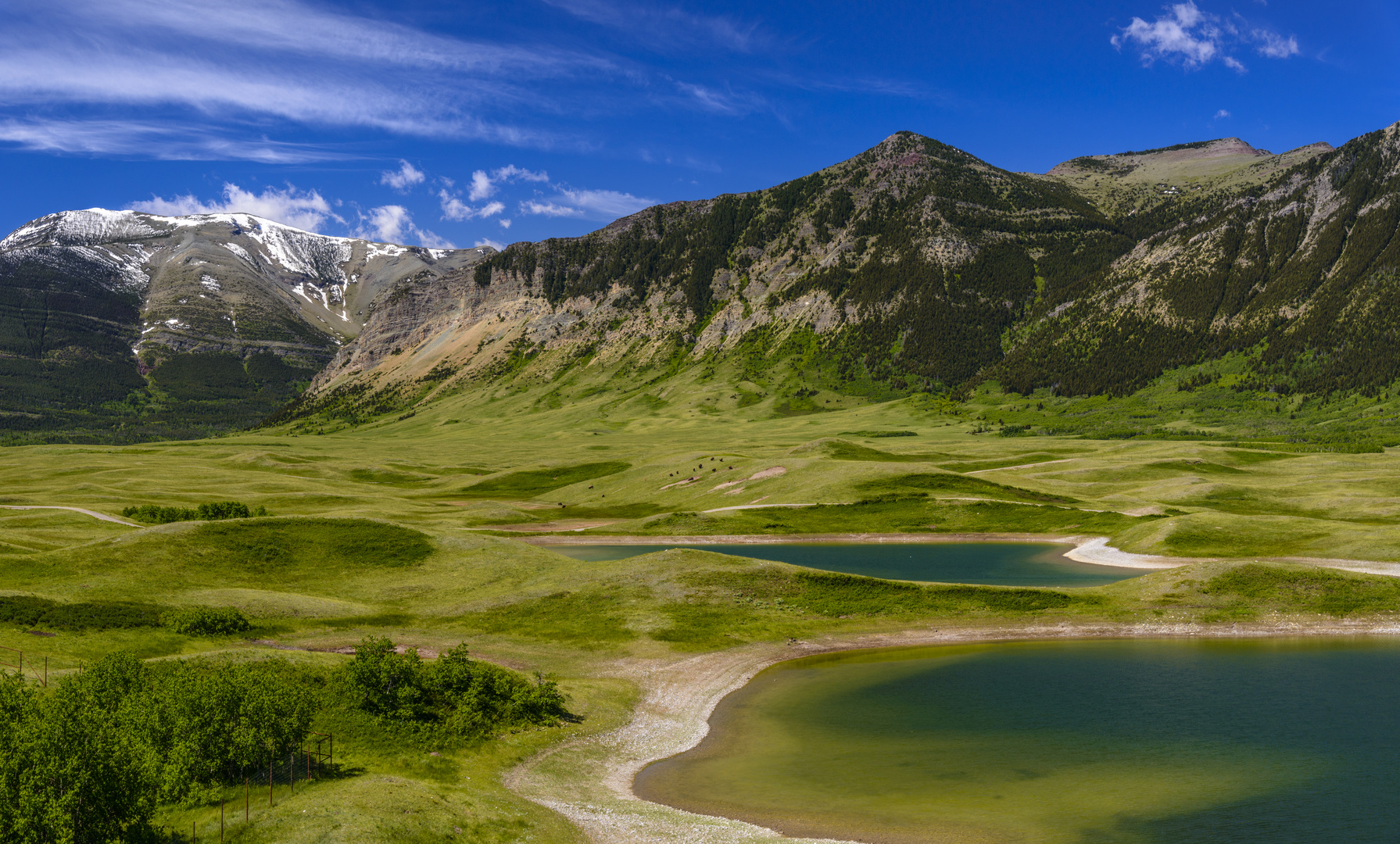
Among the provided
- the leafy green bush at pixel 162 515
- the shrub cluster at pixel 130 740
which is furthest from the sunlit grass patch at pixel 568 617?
A: the leafy green bush at pixel 162 515

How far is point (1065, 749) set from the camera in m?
44.6

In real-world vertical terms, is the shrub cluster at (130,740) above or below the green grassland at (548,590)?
above

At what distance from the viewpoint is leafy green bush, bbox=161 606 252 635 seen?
5734 cm

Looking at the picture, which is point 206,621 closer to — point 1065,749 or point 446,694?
point 446,694

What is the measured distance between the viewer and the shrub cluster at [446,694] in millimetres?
43812

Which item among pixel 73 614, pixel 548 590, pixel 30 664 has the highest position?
pixel 30 664

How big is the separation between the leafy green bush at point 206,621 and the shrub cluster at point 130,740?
52.3 feet

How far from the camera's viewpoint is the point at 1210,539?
104188 mm

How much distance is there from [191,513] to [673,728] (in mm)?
94769

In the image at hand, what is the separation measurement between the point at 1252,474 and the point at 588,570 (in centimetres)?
14192

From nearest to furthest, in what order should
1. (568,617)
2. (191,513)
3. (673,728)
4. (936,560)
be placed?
(673,728), (568,617), (936,560), (191,513)

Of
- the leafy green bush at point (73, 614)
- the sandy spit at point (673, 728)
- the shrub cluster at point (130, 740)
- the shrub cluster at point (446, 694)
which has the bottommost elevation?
the sandy spit at point (673, 728)

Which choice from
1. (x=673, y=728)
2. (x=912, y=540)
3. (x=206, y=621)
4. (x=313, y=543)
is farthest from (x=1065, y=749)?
(x=912, y=540)

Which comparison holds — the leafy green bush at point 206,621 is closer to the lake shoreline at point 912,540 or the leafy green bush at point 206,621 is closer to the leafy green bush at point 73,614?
the leafy green bush at point 73,614
